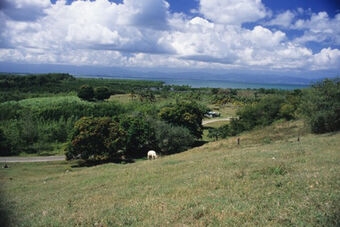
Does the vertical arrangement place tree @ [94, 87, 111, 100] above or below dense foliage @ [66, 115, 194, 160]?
above

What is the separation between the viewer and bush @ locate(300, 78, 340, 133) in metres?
29.5

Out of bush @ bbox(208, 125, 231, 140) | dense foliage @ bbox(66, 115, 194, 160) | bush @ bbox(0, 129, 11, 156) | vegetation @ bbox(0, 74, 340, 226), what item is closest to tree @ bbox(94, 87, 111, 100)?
dense foliage @ bbox(66, 115, 194, 160)

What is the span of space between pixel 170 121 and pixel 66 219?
49.7 m

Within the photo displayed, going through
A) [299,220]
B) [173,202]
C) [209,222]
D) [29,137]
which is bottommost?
[29,137]

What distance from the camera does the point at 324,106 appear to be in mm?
30312

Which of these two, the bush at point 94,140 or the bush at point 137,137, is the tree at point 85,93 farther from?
the bush at point 94,140

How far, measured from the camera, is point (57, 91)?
12781 centimetres

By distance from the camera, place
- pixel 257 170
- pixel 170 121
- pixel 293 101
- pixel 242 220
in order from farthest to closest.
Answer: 1. pixel 293 101
2. pixel 170 121
3. pixel 257 170
4. pixel 242 220

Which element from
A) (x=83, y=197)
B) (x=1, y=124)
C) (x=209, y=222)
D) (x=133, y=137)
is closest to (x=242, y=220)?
(x=209, y=222)

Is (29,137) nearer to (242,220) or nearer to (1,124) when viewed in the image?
(1,124)

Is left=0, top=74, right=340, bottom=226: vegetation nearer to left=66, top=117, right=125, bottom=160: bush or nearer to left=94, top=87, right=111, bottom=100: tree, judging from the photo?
left=66, top=117, right=125, bottom=160: bush

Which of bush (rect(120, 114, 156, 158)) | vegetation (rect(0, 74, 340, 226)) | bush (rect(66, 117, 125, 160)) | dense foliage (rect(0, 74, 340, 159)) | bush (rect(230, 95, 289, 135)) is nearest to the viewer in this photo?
vegetation (rect(0, 74, 340, 226))

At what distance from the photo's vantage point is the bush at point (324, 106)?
29.5 m

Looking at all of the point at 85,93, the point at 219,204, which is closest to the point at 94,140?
the point at 219,204
